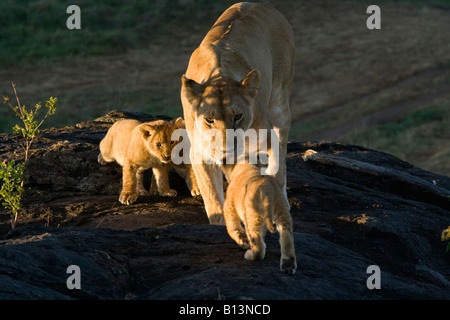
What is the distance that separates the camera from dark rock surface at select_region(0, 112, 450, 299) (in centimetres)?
554

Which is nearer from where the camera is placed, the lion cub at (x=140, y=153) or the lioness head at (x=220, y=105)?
the lioness head at (x=220, y=105)

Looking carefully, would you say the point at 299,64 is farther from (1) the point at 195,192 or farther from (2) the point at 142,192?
(1) the point at 195,192

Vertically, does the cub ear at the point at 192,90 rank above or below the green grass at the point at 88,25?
below

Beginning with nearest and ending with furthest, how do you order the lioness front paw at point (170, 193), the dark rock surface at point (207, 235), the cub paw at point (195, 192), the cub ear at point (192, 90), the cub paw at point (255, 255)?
the dark rock surface at point (207, 235)
the cub paw at point (255, 255)
the cub ear at point (192, 90)
the cub paw at point (195, 192)
the lioness front paw at point (170, 193)

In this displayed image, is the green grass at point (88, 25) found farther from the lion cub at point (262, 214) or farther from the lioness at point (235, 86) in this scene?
the lion cub at point (262, 214)

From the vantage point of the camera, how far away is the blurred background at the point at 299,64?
26.3m

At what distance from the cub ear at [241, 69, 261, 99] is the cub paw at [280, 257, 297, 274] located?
7.01ft

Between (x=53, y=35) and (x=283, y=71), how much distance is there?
25.6 meters

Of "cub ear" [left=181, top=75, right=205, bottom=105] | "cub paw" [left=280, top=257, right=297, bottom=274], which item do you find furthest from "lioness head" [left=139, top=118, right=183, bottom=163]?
"cub paw" [left=280, top=257, right=297, bottom=274]

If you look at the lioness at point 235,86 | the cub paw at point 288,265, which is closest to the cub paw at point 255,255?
the cub paw at point 288,265

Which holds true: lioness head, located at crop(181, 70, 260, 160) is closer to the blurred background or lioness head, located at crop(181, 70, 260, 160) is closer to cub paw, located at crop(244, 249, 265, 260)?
cub paw, located at crop(244, 249, 265, 260)

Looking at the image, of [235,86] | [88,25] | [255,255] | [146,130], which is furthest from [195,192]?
[88,25]

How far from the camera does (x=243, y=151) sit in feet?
23.5
